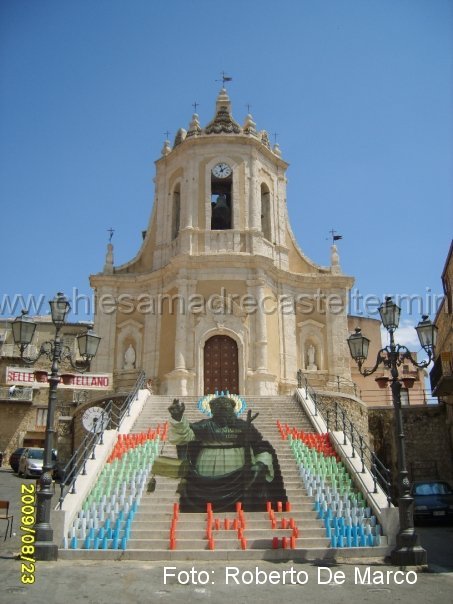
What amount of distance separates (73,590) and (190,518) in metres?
4.38

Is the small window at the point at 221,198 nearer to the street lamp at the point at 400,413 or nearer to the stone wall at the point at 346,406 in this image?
the stone wall at the point at 346,406

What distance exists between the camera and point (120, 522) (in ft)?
40.1

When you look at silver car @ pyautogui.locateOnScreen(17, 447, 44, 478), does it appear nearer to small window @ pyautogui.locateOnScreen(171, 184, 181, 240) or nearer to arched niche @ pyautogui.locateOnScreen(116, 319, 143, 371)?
arched niche @ pyautogui.locateOnScreen(116, 319, 143, 371)

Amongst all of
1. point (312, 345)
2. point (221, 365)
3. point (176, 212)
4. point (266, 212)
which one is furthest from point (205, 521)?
point (176, 212)

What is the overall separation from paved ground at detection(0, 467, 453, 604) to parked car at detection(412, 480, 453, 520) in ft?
22.1

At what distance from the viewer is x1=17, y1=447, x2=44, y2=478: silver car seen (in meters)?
22.8

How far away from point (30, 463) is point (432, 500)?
1436 centimetres

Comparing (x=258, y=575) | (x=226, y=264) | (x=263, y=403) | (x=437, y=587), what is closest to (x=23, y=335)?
(x=258, y=575)

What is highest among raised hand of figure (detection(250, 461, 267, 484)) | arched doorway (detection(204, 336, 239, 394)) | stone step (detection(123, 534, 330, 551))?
arched doorway (detection(204, 336, 239, 394))

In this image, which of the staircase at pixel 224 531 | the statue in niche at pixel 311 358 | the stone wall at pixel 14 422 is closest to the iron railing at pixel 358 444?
the staircase at pixel 224 531

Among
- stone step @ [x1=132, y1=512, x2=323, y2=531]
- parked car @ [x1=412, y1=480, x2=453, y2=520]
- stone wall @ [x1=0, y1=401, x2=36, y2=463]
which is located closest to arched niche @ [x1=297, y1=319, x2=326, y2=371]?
parked car @ [x1=412, y1=480, x2=453, y2=520]

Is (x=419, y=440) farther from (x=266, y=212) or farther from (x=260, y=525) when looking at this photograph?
(x=260, y=525)

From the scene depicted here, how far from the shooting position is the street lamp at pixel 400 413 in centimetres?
1084

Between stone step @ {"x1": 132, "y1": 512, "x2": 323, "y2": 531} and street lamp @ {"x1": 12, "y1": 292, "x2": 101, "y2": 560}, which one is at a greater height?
street lamp @ {"x1": 12, "y1": 292, "x2": 101, "y2": 560}
